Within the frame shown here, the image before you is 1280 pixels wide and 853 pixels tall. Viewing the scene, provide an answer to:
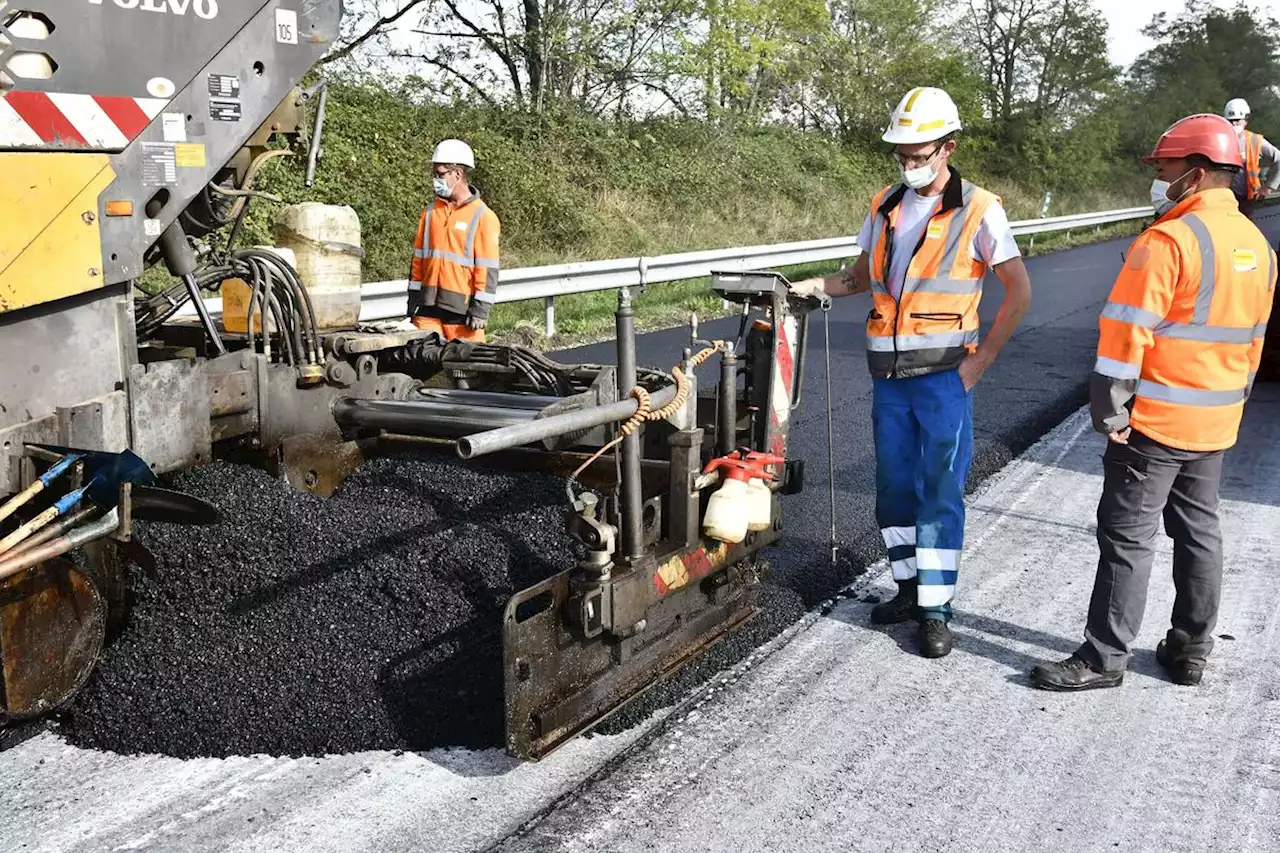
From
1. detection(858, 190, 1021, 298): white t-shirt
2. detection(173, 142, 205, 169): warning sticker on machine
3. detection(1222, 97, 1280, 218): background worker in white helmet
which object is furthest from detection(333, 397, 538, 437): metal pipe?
detection(1222, 97, 1280, 218): background worker in white helmet

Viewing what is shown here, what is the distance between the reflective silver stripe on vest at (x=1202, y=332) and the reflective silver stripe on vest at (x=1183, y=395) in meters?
0.16

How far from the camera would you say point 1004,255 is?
4.04 metres

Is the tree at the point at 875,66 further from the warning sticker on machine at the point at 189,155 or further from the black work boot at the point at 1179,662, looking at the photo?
the warning sticker on machine at the point at 189,155

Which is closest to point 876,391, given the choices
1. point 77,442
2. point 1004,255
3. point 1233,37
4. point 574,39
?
point 1004,255

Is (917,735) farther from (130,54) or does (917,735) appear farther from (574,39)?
(574,39)

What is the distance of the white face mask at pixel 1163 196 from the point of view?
3734 mm

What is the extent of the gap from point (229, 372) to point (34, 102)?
3.74 feet

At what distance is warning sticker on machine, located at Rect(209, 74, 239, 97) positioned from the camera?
11.5 feet

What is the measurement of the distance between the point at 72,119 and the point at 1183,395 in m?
3.35

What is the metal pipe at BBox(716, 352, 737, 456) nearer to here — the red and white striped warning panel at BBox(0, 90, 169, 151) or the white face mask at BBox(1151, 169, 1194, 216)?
the white face mask at BBox(1151, 169, 1194, 216)

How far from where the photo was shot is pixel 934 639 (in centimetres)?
402

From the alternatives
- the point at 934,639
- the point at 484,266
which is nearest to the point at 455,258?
the point at 484,266

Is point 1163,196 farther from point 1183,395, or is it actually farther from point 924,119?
point 924,119

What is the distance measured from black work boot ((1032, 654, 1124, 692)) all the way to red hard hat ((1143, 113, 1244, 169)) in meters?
Answer: 1.65
